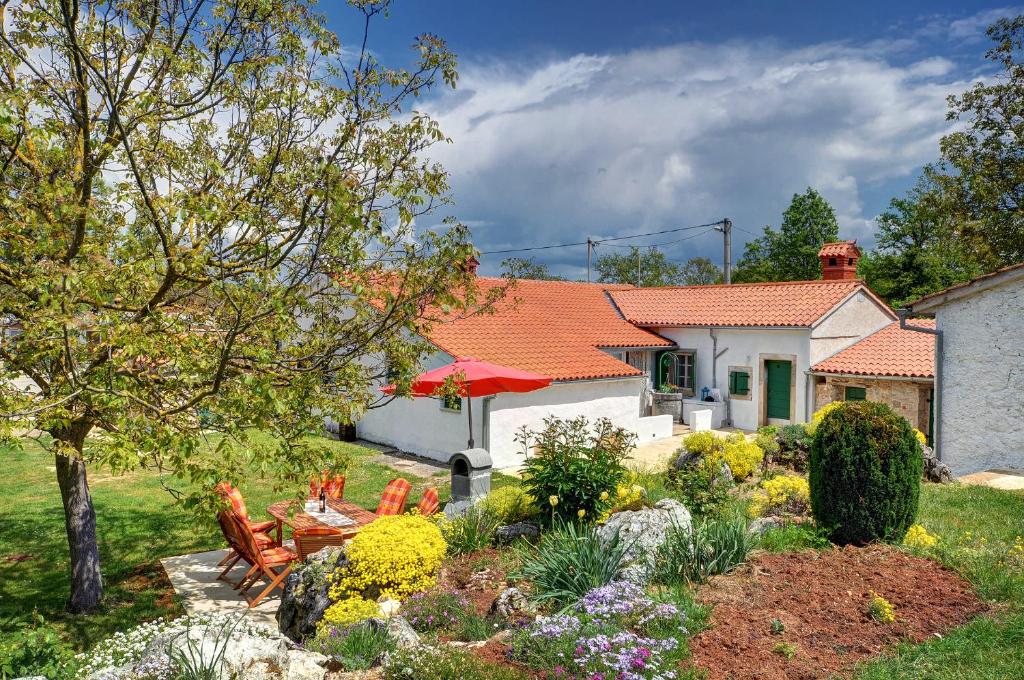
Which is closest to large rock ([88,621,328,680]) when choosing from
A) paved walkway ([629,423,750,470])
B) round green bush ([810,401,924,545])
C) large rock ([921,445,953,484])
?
round green bush ([810,401,924,545])

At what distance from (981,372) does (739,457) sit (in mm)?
5836

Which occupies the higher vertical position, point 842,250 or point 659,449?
point 842,250

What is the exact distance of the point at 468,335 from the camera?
18.3 meters

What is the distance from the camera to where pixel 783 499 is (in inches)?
349

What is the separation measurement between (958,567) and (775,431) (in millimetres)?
8105

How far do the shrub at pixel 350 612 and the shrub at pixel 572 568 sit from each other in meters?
1.44

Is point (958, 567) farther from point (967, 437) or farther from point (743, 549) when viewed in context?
point (967, 437)

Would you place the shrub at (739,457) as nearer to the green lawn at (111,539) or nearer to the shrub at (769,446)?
the shrub at (769,446)

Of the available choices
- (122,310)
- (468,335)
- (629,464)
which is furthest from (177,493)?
(468,335)

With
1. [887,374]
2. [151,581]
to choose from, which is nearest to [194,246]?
[151,581]

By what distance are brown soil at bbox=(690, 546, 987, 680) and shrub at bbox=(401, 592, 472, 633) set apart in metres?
2.11

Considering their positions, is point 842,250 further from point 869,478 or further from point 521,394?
point 869,478

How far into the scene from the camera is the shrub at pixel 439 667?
164 inches

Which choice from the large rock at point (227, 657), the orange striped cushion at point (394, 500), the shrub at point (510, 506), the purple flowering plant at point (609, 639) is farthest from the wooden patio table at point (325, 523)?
the purple flowering plant at point (609, 639)
